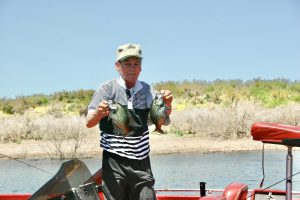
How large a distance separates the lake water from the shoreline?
2.84 feet

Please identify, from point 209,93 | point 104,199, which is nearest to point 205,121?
point 209,93

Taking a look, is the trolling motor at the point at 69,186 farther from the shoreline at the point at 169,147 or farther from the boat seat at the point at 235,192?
the shoreline at the point at 169,147

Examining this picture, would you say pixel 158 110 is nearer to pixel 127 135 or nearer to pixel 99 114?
pixel 127 135

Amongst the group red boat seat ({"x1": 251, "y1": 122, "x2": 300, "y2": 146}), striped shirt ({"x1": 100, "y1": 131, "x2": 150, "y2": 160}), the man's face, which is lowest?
striped shirt ({"x1": 100, "y1": 131, "x2": 150, "y2": 160})

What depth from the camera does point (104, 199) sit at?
439 cm

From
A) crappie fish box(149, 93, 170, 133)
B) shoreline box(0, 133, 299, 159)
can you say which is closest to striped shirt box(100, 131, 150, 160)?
crappie fish box(149, 93, 170, 133)

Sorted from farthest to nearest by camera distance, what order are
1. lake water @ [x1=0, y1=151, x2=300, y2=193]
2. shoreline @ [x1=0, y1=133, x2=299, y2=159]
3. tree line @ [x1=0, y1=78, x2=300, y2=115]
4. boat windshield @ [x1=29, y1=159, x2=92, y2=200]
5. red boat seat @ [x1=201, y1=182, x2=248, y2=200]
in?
1. tree line @ [x1=0, y1=78, x2=300, y2=115]
2. shoreline @ [x1=0, y1=133, x2=299, y2=159]
3. lake water @ [x1=0, y1=151, x2=300, y2=193]
4. red boat seat @ [x1=201, y1=182, x2=248, y2=200]
5. boat windshield @ [x1=29, y1=159, x2=92, y2=200]

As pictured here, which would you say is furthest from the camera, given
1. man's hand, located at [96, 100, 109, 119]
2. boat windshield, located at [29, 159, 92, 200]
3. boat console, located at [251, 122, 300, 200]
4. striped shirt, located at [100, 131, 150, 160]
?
boat windshield, located at [29, 159, 92, 200]

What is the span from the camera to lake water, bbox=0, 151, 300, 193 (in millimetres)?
11625

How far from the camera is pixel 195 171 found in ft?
44.7

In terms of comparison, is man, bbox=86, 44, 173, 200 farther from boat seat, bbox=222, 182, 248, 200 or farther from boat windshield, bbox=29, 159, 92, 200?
boat seat, bbox=222, 182, 248, 200

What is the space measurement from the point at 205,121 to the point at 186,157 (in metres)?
3.84

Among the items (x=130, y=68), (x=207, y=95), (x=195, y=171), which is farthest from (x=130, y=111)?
(x=207, y=95)

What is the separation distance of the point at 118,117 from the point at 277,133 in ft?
3.35
